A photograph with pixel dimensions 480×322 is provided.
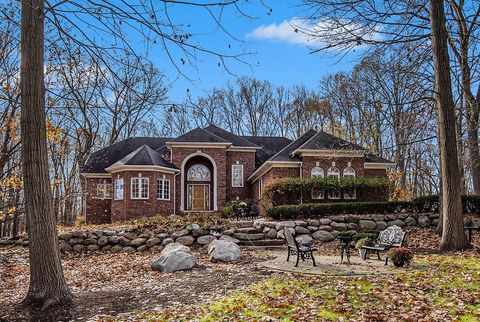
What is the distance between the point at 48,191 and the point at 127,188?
15901 mm

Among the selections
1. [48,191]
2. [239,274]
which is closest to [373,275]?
[239,274]

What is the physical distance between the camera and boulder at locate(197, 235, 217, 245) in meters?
16.2

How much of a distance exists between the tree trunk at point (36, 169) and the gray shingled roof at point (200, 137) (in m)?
18.7

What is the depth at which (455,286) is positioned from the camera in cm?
796

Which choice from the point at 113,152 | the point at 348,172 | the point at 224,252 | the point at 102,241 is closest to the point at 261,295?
the point at 224,252

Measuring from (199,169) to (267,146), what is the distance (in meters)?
5.83

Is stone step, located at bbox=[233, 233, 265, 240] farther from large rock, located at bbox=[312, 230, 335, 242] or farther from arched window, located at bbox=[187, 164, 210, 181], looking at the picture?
arched window, located at bbox=[187, 164, 210, 181]

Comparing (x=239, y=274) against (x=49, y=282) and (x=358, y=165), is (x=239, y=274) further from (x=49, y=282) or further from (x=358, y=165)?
(x=358, y=165)

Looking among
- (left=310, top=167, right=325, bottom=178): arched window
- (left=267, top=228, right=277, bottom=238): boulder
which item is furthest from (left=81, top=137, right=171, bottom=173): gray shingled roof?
(left=267, top=228, right=277, bottom=238): boulder

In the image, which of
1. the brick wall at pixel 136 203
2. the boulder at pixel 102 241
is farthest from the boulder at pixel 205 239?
the brick wall at pixel 136 203

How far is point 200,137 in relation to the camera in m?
26.9

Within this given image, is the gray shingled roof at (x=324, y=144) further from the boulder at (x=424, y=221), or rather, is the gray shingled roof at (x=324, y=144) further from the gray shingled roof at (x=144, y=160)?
the gray shingled roof at (x=144, y=160)

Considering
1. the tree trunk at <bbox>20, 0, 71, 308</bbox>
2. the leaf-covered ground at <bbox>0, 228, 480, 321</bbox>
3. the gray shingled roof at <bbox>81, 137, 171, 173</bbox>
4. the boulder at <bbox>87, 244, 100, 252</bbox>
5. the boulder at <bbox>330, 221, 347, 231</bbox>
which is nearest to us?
the leaf-covered ground at <bbox>0, 228, 480, 321</bbox>

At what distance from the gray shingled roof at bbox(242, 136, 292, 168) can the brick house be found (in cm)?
7
